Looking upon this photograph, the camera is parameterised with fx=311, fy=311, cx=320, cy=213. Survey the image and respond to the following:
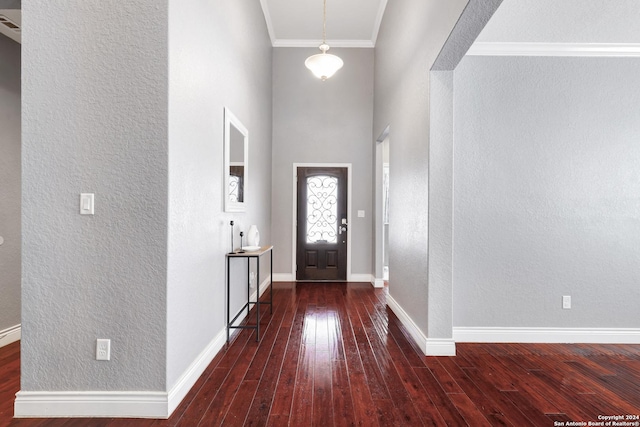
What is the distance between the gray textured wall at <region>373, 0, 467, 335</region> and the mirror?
181 cm

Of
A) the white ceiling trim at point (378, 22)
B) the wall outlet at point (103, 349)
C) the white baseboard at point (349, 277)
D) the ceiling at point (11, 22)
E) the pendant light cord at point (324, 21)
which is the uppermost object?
the white ceiling trim at point (378, 22)

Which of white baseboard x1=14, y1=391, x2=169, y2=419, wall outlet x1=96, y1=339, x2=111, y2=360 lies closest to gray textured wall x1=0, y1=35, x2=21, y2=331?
white baseboard x1=14, y1=391, x2=169, y2=419

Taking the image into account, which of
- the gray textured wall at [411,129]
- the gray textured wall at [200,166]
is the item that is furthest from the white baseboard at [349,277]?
the gray textured wall at [200,166]

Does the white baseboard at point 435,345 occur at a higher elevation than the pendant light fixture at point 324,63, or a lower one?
lower

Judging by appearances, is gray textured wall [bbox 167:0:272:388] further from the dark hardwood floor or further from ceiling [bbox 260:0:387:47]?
ceiling [bbox 260:0:387:47]

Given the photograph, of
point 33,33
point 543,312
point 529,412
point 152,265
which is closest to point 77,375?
point 152,265

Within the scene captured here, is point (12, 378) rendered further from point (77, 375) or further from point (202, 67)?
point (202, 67)

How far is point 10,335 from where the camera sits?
9.47ft

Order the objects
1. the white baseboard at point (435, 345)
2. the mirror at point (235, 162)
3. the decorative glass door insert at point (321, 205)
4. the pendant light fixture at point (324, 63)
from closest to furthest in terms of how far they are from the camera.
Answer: the white baseboard at point (435, 345) < the mirror at point (235, 162) < the pendant light fixture at point (324, 63) < the decorative glass door insert at point (321, 205)

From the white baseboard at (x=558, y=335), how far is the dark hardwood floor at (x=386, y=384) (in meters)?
0.09

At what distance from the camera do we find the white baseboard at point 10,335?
2818 mm

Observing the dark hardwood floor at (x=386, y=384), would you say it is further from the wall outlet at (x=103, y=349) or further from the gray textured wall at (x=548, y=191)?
the gray textured wall at (x=548, y=191)

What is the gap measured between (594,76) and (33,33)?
4437 mm

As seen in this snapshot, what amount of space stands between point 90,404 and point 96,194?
A: 124 centimetres
